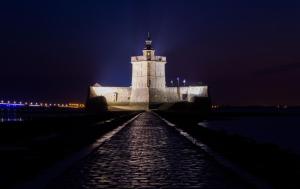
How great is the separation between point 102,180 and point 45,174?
4.31 ft

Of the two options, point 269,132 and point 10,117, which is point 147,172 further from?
point 10,117

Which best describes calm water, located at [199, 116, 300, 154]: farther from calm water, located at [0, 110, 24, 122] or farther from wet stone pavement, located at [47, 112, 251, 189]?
calm water, located at [0, 110, 24, 122]

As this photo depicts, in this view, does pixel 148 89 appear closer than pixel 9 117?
No

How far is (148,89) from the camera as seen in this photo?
12000 cm

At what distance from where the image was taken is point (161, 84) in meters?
127

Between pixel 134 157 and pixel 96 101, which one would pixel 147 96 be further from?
pixel 134 157

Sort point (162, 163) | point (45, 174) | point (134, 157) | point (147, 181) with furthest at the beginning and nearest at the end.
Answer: point (134, 157), point (162, 163), point (45, 174), point (147, 181)

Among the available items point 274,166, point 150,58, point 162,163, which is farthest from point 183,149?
point 150,58

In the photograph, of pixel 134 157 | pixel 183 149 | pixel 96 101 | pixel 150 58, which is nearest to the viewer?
pixel 134 157

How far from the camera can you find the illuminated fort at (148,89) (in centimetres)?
12000

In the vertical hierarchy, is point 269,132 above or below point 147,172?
below

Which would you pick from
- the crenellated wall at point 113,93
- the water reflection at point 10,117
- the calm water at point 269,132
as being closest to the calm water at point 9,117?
the water reflection at point 10,117

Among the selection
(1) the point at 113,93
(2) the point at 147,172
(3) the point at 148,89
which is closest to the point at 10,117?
(1) the point at 113,93

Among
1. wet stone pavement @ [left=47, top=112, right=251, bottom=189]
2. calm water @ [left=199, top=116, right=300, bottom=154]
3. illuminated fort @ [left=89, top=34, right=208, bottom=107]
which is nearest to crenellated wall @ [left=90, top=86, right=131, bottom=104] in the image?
illuminated fort @ [left=89, top=34, right=208, bottom=107]
